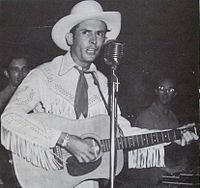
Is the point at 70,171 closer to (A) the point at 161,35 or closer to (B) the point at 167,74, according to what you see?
(B) the point at 167,74

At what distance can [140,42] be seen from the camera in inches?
58.5

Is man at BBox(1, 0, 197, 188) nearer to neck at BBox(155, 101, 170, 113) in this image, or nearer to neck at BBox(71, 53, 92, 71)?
neck at BBox(71, 53, 92, 71)

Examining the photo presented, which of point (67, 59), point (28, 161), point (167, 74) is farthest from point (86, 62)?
point (28, 161)

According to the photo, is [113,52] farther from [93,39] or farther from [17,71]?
[17,71]

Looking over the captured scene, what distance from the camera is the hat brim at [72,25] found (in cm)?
147

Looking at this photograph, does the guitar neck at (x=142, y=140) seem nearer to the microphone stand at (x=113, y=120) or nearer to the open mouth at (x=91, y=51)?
the microphone stand at (x=113, y=120)

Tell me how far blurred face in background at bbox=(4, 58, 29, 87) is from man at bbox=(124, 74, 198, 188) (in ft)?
1.48

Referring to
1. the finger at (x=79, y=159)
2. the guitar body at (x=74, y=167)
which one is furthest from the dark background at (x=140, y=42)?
the finger at (x=79, y=159)

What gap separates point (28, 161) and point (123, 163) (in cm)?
34

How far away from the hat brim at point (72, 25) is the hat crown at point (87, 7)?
2 centimetres

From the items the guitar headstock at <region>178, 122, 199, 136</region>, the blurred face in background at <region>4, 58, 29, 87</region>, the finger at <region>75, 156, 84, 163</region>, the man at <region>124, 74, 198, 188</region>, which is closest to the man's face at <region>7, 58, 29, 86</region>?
the blurred face in background at <region>4, 58, 29, 87</region>

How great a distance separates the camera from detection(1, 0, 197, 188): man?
4.63ft

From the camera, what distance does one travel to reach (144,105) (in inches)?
57.2

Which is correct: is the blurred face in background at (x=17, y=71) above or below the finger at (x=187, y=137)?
above
